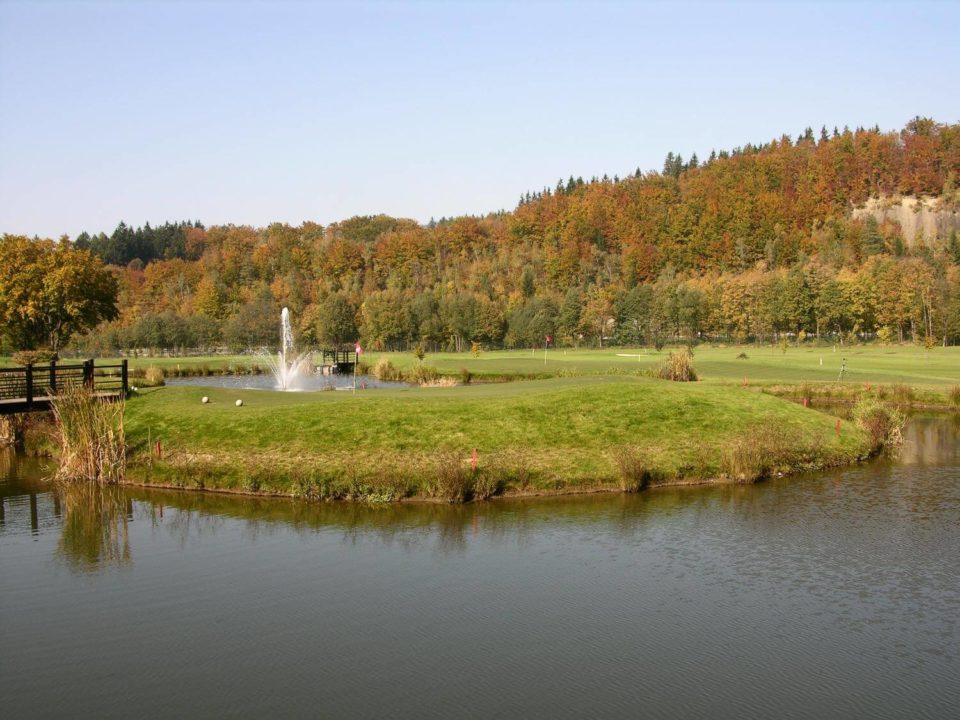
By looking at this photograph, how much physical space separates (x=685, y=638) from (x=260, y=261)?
628ft

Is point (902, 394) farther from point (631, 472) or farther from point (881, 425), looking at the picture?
point (631, 472)

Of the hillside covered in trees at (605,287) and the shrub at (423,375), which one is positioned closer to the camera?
the shrub at (423,375)

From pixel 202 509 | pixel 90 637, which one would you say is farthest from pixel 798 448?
pixel 90 637

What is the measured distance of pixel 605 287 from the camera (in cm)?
16300

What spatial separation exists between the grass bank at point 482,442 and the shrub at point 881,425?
493 mm

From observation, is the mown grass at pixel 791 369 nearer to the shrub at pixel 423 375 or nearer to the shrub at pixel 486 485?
the shrub at pixel 423 375

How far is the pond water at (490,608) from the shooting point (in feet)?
43.9

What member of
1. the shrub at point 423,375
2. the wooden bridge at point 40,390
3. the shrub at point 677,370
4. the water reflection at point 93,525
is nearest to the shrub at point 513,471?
the water reflection at point 93,525

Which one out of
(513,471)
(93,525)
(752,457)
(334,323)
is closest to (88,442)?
(93,525)

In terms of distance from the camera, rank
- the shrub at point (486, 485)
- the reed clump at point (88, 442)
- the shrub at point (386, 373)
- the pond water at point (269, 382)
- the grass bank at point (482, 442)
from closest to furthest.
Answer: the shrub at point (486, 485)
the grass bank at point (482, 442)
the reed clump at point (88, 442)
the pond water at point (269, 382)
the shrub at point (386, 373)

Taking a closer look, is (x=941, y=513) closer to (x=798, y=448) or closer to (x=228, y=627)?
(x=798, y=448)

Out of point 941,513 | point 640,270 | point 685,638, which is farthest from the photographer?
point 640,270

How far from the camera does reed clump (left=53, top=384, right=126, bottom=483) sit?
1150 inches

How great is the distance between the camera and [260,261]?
19750cm
